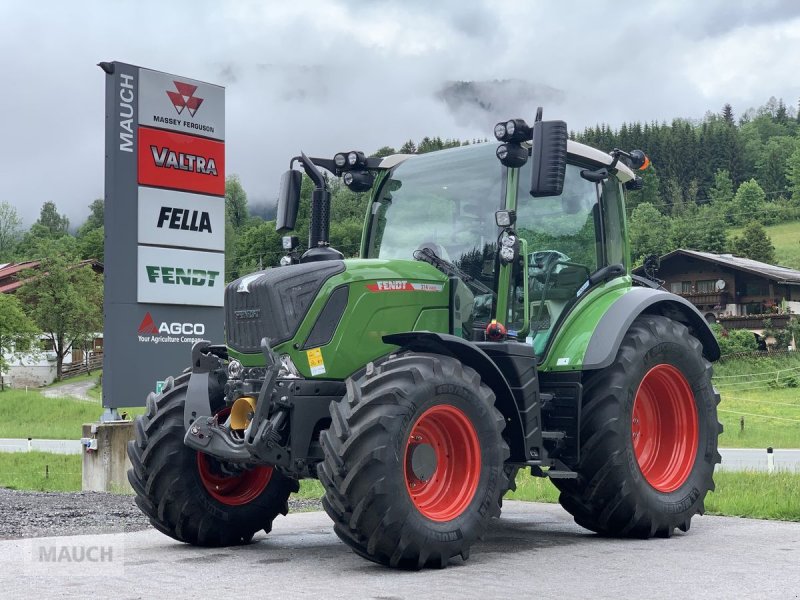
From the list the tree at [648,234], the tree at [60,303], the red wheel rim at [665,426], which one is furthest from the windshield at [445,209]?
the tree at [648,234]

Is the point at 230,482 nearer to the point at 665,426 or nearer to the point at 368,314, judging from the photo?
the point at 368,314

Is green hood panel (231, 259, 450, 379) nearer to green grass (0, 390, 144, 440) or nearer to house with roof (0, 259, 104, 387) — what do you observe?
green grass (0, 390, 144, 440)

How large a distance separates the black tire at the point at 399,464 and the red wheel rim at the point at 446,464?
1 cm

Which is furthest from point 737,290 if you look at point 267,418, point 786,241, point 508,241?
point 267,418

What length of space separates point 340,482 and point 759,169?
465ft

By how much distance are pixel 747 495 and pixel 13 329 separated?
186 feet

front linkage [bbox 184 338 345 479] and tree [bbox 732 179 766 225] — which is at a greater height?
tree [bbox 732 179 766 225]

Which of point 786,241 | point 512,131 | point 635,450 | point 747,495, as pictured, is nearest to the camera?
point 512,131

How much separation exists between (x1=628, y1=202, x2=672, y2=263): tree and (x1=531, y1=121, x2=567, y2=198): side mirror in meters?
68.9

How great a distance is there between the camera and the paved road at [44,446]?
102ft

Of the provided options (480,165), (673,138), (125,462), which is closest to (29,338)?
(125,462)

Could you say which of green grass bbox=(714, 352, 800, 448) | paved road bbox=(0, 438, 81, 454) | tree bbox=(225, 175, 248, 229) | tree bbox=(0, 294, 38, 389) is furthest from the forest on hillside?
paved road bbox=(0, 438, 81, 454)

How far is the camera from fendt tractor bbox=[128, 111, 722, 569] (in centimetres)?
680

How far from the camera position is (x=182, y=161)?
15656mm
